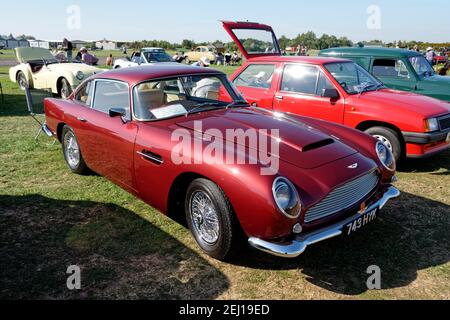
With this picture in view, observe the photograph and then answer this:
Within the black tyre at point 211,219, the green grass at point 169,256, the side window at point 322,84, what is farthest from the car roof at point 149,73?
Result: the side window at point 322,84

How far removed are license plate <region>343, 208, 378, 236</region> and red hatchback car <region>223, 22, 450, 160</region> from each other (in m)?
2.42

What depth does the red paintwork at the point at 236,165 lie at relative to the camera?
2.80 meters

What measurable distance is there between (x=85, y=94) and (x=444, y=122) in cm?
514

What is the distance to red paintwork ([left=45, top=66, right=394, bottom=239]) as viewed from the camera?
280cm

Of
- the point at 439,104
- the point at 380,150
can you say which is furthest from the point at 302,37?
the point at 380,150

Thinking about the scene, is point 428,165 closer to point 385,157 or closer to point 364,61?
point 385,157

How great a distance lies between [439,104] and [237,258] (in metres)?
4.48

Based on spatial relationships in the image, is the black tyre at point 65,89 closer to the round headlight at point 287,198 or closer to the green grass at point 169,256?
the green grass at point 169,256

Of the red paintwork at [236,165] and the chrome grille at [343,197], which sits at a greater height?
the red paintwork at [236,165]

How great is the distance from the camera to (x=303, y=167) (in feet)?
10.1

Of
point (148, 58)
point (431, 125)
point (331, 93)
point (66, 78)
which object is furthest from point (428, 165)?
point (148, 58)

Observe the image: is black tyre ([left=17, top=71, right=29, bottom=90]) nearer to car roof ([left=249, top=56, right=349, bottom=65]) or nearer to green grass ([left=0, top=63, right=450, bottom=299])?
green grass ([left=0, top=63, right=450, bottom=299])

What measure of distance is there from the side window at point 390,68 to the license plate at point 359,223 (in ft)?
17.6
